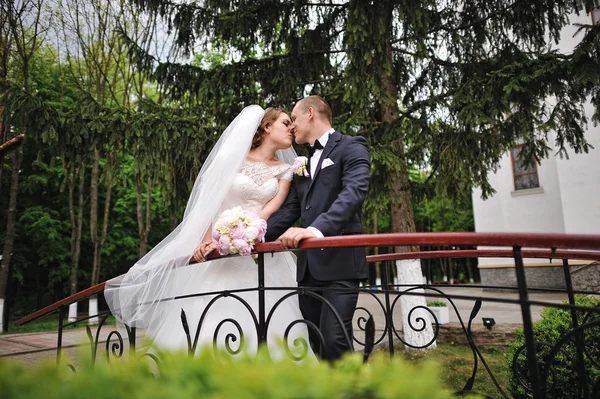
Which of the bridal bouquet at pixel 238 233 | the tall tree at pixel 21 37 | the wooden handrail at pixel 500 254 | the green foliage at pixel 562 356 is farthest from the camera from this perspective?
the tall tree at pixel 21 37

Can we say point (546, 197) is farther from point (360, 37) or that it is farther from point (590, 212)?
point (360, 37)

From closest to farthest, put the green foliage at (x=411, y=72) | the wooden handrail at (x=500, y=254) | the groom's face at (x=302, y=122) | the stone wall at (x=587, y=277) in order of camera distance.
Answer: the wooden handrail at (x=500, y=254), the groom's face at (x=302, y=122), the green foliage at (x=411, y=72), the stone wall at (x=587, y=277)

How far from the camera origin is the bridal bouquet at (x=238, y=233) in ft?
7.75

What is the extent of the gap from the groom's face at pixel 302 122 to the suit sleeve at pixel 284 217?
1.23 feet

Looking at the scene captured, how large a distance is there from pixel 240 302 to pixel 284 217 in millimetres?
681

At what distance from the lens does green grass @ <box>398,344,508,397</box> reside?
5025 mm

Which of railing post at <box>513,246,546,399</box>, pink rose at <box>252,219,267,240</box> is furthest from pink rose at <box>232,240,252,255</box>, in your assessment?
railing post at <box>513,246,546,399</box>

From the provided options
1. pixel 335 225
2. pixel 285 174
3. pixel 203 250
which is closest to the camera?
pixel 335 225

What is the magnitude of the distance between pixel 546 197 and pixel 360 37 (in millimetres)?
14453

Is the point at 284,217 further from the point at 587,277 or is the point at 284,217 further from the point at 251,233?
the point at 587,277

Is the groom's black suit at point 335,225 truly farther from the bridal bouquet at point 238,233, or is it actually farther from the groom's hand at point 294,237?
the bridal bouquet at point 238,233

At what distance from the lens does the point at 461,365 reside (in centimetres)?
609

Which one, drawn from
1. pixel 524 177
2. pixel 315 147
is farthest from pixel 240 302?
pixel 524 177

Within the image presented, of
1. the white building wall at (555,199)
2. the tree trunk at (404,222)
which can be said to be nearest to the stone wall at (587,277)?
the white building wall at (555,199)
